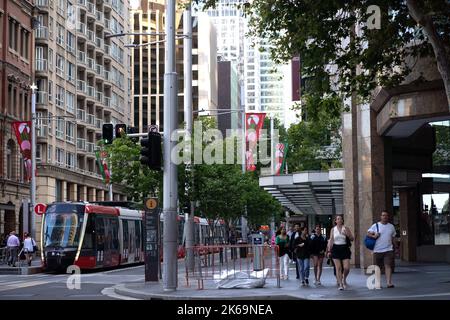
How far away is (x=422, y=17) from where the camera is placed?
1549 centimetres

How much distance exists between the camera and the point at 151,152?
806 inches

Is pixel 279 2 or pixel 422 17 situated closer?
pixel 422 17

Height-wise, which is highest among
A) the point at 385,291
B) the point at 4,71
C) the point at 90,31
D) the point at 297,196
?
the point at 90,31

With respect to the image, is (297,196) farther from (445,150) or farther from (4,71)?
(4,71)

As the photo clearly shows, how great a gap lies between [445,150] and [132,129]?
12.9m

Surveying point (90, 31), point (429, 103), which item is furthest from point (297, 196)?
point (90, 31)

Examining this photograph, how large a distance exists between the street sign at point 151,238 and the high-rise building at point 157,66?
97484 millimetres

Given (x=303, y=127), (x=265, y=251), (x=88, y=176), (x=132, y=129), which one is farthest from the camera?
(x=88, y=176)

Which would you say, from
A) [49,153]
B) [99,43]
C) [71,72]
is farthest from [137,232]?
[99,43]

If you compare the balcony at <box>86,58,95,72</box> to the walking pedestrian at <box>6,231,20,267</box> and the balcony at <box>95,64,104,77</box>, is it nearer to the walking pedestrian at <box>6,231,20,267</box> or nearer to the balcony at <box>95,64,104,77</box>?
the balcony at <box>95,64,104,77</box>

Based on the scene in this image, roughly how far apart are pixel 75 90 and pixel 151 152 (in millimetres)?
57085

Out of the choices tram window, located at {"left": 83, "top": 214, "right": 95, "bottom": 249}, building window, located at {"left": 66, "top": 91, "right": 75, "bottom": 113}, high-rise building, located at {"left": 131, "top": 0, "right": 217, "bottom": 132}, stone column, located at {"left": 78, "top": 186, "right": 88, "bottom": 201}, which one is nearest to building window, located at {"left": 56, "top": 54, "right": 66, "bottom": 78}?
building window, located at {"left": 66, "top": 91, "right": 75, "bottom": 113}

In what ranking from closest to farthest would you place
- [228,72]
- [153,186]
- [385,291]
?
[385,291] < [153,186] < [228,72]

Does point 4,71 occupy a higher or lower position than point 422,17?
higher
